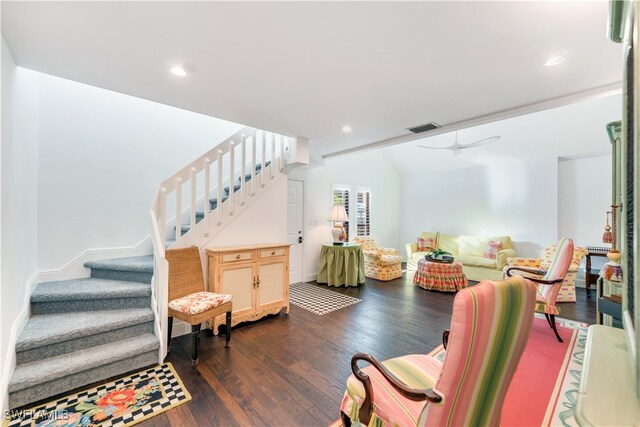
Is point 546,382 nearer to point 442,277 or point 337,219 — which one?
point 442,277

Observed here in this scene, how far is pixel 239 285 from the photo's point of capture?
10.2ft

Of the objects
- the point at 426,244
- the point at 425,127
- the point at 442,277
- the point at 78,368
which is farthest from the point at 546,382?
the point at 426,244

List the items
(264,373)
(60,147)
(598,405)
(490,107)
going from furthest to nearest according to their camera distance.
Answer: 1. (60,147)
2. (490,107)
3. (264,373)
4. (598,405)

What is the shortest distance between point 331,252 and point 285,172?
185cm

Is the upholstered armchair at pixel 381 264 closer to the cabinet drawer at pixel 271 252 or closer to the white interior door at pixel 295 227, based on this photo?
the white interior door at pixel 295 227

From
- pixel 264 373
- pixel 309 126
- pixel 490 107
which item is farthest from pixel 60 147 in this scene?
pixel 490 107

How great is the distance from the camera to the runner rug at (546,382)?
174 cm

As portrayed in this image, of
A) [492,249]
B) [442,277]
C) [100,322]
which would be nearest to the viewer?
[100,322]

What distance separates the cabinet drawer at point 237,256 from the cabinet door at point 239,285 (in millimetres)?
81

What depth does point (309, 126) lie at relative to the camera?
338 cm

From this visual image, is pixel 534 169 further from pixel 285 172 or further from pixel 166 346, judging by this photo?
pixel 166 346

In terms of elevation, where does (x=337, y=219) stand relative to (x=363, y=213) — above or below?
below

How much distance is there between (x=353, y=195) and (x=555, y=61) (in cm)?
465

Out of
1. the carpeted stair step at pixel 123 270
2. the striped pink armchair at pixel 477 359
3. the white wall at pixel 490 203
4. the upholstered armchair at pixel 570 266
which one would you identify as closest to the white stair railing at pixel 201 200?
the carpeted stair step at pixel 123 270
